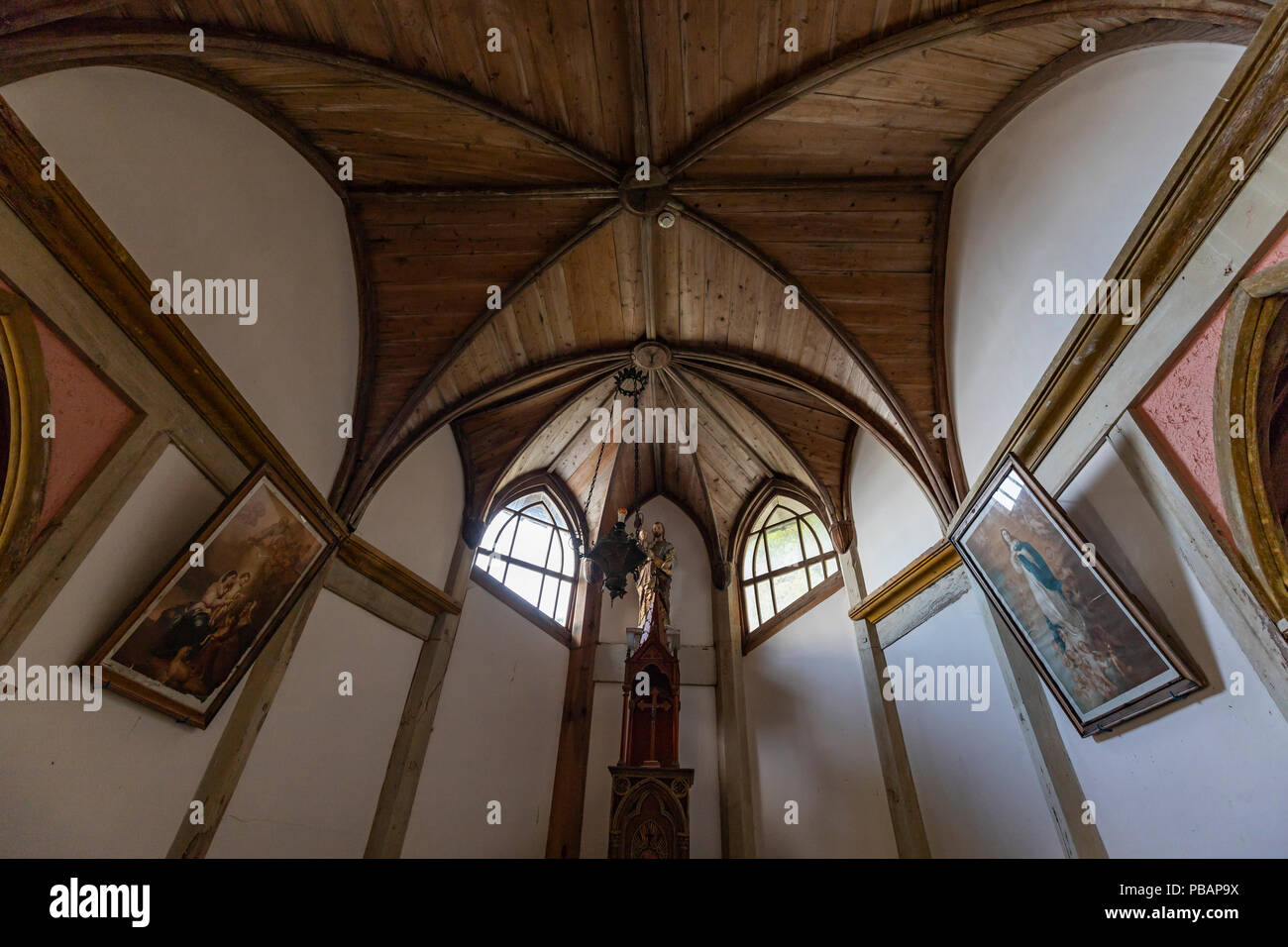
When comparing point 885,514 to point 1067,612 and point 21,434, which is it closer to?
point 1067,612

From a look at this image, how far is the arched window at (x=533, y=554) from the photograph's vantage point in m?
7.95

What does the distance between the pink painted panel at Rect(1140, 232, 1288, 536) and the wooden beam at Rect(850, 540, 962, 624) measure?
2.21 meters

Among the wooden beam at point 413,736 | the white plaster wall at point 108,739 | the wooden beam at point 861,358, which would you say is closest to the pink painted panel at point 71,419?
the white plaster wall at point 108,739

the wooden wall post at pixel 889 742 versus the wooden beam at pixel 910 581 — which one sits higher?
the wooden beam at pixel 910 581

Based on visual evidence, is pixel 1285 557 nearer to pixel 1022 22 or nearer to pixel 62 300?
pixel 1022 22

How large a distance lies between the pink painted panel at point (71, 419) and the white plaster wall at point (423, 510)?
2.44 metres

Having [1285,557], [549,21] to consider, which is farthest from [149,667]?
[1285,557]

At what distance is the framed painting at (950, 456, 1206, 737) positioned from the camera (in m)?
3.14

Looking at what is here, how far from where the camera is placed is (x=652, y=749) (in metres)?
6.50

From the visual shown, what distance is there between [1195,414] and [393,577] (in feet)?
19.8

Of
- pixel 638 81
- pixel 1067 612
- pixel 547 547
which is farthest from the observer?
pixel 547 547

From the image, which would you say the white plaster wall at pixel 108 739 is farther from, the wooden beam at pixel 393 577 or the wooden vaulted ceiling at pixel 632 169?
the wooden vaulted ceiling at pixel 632 169

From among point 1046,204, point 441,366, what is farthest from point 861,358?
point 441,366

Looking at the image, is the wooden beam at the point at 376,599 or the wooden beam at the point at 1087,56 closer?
the wooden beam at the point at 1087,56
